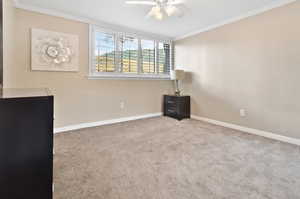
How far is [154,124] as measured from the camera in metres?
3.50

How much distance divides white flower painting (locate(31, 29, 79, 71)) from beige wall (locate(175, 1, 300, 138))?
274cm

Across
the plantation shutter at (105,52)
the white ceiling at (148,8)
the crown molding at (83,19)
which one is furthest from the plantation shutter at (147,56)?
the plantation shutter at (105,52)

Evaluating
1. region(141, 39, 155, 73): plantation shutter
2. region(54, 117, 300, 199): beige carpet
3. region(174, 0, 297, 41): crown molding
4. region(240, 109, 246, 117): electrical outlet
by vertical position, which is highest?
region(174, 0, 297, 41): crown molding

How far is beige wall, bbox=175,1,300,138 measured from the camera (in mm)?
2420

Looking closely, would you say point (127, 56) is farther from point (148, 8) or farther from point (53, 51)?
point (53, 51)

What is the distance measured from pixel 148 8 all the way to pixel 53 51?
1.83 metres

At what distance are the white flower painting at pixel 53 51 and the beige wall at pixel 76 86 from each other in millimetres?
87

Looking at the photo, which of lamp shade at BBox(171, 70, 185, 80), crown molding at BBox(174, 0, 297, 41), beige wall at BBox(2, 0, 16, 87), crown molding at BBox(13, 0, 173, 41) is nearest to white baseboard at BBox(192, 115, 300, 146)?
lamp shade at BBox(171, 70, 185, 80)

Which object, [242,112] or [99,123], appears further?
[99,123]

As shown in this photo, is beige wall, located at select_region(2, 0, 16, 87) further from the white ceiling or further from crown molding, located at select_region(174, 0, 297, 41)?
crown molding, located at select_region(174, 0, 297, 41)

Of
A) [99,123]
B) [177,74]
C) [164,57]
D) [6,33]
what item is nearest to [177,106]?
[177,74]

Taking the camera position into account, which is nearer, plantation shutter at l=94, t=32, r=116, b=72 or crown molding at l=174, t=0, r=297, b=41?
crown molding at l=174, t=0, r=297, b=41

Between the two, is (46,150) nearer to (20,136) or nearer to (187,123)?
(20,136)

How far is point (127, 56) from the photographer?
3771mm
